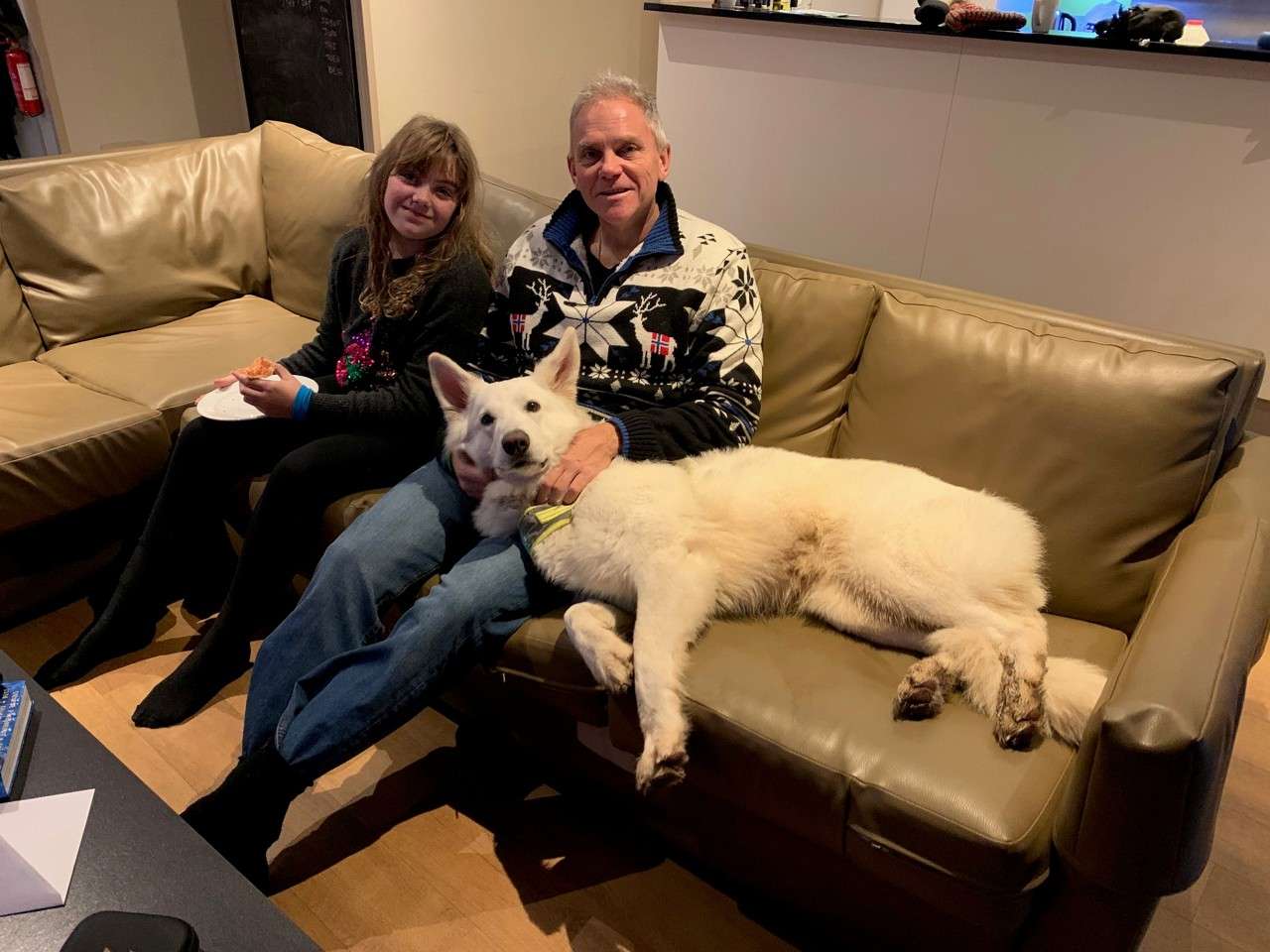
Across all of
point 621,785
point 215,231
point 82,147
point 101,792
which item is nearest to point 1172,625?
point 621,785

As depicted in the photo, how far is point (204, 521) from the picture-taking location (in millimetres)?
2182

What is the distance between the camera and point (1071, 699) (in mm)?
1306

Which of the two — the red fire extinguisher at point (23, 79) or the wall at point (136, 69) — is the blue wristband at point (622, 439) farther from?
the red fire extinguisher at point (23, 79)

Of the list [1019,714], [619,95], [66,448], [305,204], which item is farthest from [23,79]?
[1019,714]

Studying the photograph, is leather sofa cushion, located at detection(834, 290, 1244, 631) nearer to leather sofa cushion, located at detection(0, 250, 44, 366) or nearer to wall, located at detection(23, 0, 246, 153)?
leather sofa cushion, located at detection(0, 250, 44, 366)

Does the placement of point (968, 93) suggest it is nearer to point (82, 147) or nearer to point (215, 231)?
point (215, 231)

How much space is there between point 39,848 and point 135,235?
2.16 m

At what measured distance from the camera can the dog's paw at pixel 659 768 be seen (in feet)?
4.33

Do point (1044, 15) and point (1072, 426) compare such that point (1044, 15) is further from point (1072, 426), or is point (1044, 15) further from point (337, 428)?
point (337, 428)

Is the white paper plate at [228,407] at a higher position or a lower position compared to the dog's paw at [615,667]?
higher

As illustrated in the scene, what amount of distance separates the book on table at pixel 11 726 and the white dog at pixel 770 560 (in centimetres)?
81

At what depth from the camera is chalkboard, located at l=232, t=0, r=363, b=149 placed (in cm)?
351

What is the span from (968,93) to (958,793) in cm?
245

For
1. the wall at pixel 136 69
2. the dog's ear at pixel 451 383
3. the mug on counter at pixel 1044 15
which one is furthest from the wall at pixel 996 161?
the wall at pixel 136 69
